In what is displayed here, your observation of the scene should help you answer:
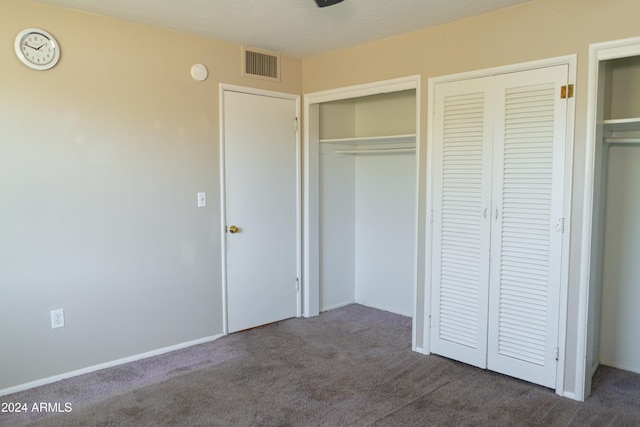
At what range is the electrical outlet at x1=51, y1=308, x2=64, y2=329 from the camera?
117 inches

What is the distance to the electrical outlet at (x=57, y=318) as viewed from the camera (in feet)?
9.71

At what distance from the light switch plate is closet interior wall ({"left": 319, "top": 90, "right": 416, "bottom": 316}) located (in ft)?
3.96

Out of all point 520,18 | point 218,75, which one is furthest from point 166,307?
point 520,18

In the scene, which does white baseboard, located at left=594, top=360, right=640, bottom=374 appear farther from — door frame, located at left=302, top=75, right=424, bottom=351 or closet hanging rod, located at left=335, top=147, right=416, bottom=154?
door frame, located at left=302, top=75, right=424, bottom=351

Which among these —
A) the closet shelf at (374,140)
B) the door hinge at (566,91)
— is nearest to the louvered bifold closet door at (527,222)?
the door hinge at (566,91)

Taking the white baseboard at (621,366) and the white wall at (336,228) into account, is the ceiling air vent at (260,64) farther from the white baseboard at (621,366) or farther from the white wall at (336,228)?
the white baseboard at (621,366)

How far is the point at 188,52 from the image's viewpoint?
11.4 ft

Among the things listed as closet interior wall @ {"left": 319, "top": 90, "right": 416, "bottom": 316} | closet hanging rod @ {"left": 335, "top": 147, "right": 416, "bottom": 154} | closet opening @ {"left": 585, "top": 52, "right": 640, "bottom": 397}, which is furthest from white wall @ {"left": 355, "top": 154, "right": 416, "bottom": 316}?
closet opening @ {"left": 585, "top": 52, "right": 640, "bottom": 397}

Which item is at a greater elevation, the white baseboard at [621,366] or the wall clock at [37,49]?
the wall clock at [37,49]

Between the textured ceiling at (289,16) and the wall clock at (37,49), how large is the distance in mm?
211

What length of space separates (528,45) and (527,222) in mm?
1092

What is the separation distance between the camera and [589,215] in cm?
265

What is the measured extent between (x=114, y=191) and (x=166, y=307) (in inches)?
37.6

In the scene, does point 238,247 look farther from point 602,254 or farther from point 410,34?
point 602,254
